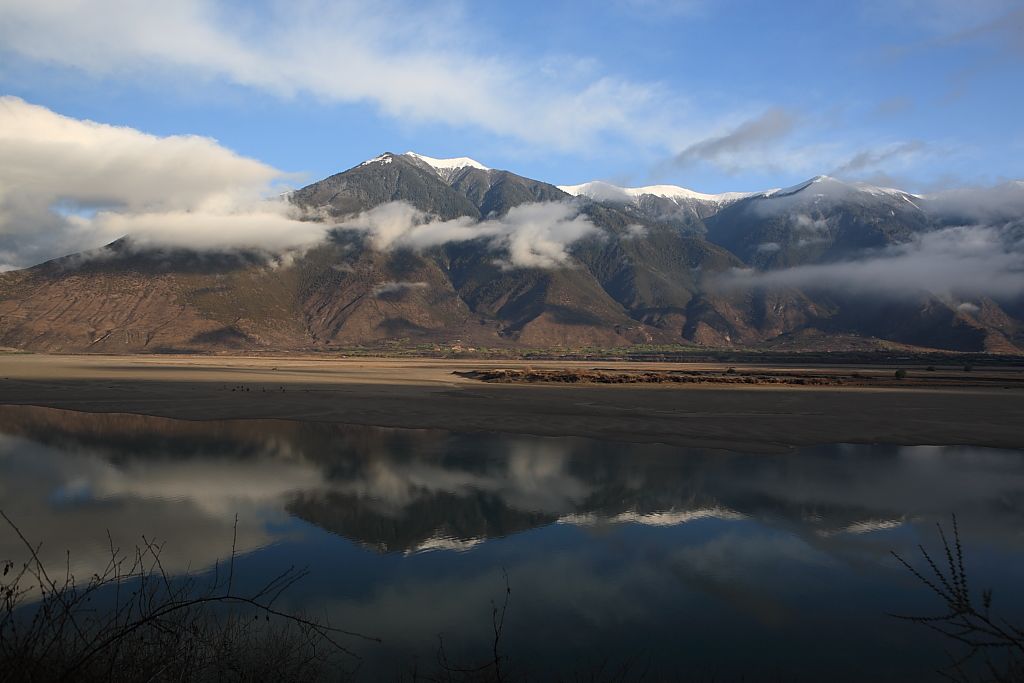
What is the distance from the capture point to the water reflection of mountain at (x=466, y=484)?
16141 mm

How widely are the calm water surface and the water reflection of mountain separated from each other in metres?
0.10

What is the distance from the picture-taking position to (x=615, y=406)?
43000 millimetres

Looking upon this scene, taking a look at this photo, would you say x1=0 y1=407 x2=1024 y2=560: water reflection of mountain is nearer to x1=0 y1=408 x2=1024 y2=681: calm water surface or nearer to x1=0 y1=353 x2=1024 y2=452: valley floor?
x1=0 y1=408 x2=1024 y2=681: calm water surface

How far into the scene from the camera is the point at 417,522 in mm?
15977

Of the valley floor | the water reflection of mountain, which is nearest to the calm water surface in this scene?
the water reflection of mountain

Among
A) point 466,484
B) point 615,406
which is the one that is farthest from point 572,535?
point 615,406

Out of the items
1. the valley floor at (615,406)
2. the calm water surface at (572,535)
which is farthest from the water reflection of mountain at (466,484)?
the valley floor at (615,406)

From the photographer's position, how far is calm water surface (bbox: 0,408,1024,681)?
32.6 ft

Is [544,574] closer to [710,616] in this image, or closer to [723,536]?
[710,616]

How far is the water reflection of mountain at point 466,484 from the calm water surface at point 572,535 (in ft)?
0.32

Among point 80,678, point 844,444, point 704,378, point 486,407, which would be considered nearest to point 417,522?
point 80,678

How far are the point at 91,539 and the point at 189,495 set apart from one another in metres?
3.97

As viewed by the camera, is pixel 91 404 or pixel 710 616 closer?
pixel 710 616

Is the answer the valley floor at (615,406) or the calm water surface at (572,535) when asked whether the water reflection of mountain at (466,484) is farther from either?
the valley floor at (615,406)
